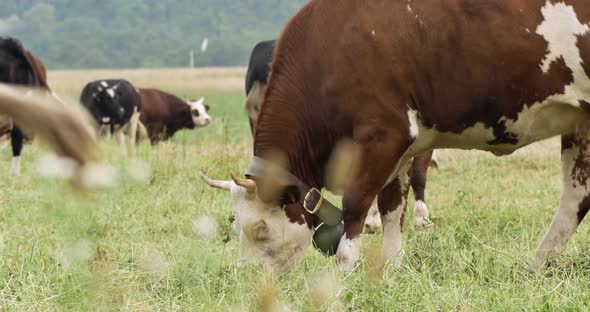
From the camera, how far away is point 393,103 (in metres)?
5.84

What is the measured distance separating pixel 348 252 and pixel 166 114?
19.3 m

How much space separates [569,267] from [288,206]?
1.75 m

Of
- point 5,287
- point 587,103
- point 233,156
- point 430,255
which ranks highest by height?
point 587,103

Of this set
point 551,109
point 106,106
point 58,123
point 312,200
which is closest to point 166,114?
point 106,106

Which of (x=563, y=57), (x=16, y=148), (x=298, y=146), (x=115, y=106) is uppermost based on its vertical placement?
(x=563, y=57)

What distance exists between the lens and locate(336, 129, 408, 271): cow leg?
5828mm

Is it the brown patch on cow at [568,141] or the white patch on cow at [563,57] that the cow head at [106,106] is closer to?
the brown patch on cow at [568,141]

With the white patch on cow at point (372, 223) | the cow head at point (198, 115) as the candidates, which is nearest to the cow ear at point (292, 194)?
the white patch on cow at point (372, 223)

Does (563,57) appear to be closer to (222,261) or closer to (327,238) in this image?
(327,238)

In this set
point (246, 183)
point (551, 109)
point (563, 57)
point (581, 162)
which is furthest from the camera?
point (581, 162)

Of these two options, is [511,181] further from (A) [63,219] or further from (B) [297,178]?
(A) [63,219]

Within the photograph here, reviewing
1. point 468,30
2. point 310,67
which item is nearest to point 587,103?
point 468,30

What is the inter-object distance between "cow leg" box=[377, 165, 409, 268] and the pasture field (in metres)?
0.16

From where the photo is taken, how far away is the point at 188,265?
19.1 ft
